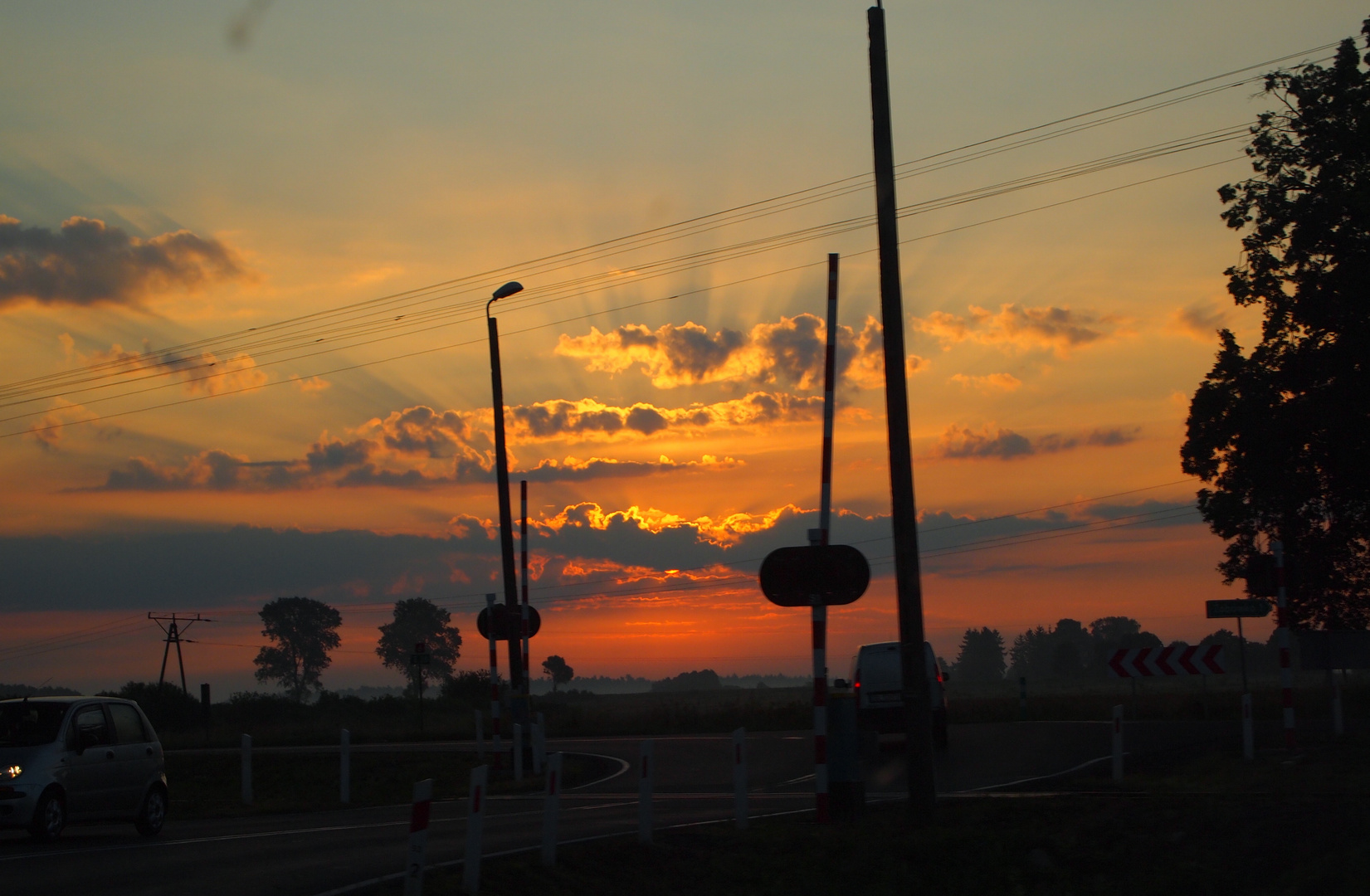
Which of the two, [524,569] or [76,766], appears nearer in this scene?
[76,766]

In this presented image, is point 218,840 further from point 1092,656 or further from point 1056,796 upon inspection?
point 1092,656

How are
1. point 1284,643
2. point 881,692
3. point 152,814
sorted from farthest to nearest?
1. point 881,692
2. point 1284,643
3. point 152,814

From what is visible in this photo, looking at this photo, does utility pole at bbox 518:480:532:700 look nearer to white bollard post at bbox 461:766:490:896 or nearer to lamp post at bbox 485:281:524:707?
lamp post at bbox 485:281:524:707

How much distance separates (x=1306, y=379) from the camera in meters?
31.8

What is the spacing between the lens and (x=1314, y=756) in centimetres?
1859

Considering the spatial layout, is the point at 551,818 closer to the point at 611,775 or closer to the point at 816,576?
the point at 816,576

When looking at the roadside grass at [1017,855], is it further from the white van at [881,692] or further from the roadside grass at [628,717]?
the roadside grass at [628,717]

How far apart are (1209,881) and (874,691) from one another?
1475 cm

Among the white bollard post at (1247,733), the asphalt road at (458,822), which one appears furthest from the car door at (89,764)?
the white bollard post at (1247,733)

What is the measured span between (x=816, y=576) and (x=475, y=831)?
192 inches

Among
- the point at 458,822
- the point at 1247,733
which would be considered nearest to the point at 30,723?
the point at 458,822

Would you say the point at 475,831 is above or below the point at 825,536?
below

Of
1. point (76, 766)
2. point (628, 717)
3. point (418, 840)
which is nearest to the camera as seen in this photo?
point (418, 840)

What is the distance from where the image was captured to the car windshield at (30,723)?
1412cm
